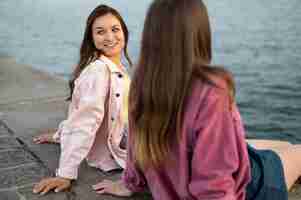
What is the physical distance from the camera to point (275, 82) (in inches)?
366

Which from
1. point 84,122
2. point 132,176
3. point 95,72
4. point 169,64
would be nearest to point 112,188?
point 132,176

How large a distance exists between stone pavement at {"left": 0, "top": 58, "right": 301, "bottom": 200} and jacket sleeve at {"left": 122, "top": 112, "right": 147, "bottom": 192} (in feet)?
0.39

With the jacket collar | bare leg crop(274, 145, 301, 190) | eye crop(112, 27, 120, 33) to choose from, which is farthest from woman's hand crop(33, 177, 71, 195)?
bare leg crop(274, 145, 301, 190)

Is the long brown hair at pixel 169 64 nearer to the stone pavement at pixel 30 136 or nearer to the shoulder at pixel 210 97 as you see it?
the shoulder at pixel 210 97

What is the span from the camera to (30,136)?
394cm

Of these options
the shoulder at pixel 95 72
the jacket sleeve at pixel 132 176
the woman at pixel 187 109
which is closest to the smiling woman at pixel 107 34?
the shoulder at pixel 95 72

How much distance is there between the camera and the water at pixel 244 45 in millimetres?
7969

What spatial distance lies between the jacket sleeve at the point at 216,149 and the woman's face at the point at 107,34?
1130 millimetres

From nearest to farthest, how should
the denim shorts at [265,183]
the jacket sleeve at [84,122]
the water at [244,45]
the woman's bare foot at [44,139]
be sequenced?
the denim shorts at [265,183], the jacket sleeve at [84,122], the woman's bare foot at [44,139], the water at [244,45]

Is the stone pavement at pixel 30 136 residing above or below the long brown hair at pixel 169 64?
below

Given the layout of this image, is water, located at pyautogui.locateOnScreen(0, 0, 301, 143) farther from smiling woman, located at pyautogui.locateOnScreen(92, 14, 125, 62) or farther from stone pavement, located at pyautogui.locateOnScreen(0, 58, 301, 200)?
smiling woman, located at pyautogui.locateOnScreen(92, 14, 125, 62)

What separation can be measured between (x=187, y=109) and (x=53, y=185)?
1.13 meters

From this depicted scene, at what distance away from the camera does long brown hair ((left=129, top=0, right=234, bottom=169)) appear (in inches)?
84.5

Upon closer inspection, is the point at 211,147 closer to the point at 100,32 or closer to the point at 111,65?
the point at 111,65
